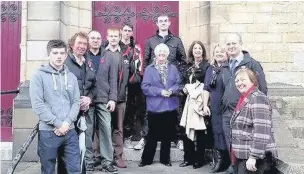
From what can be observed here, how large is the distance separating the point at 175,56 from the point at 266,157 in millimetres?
2866

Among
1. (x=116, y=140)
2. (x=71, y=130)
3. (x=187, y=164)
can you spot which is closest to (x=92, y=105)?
(x=116, y=140)

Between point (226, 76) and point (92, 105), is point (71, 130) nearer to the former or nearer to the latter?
point (92, 105)

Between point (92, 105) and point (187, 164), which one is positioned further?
point (187, 164)

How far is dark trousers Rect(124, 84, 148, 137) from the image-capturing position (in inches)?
262

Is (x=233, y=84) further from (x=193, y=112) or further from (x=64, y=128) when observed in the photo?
(x=64, y=128)

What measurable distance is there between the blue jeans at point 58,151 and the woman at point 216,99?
6.27 feet

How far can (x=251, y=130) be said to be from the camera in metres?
4.12

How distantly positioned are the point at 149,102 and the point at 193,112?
0.61m

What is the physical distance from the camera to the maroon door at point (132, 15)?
827cm

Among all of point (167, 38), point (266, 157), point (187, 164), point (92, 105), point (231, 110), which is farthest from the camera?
point (167, 38)

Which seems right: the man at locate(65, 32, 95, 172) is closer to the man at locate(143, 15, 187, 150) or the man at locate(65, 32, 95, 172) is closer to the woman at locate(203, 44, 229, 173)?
the man at locate(143, 15, 187, 150)

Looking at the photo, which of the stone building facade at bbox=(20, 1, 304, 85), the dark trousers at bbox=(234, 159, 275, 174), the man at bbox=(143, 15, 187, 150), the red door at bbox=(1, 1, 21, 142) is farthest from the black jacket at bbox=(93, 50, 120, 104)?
the red door at bbox=(1, 1, 21, 142)

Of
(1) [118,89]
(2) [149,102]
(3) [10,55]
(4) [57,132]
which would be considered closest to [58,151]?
(4) [57,132]

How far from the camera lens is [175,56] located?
668 cm
